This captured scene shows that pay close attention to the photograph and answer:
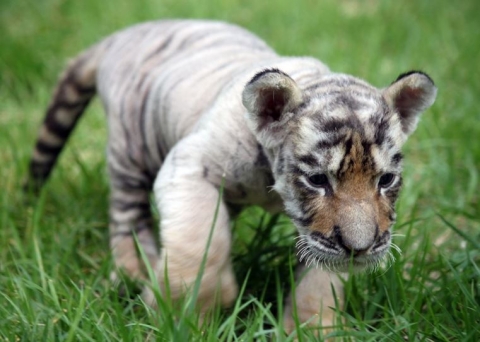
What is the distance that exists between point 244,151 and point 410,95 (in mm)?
678

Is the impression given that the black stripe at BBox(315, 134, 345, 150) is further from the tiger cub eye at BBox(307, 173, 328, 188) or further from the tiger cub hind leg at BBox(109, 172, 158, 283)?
the tiger cub hind leg at BBox(109, 172, 158, 283)

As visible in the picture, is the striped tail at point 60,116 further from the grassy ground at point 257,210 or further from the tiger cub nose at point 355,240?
the tiger cub nose at point 355,240

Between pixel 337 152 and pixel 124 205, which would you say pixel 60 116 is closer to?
pixel 124 205

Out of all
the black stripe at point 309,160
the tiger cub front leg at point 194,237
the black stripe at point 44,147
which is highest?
the black stripe at point 309,160

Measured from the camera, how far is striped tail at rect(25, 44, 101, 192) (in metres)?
4.68

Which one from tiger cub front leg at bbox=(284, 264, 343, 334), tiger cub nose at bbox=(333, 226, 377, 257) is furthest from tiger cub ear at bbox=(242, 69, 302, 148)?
tiger cub front leg at bbox=(284, 264, 343, 334)

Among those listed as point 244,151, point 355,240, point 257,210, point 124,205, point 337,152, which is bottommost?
point 257,210

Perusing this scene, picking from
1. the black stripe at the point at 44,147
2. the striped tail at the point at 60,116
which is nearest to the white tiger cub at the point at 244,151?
the striped tail at the point at 60,116

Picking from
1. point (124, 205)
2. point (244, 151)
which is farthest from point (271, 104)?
point (124, 205)

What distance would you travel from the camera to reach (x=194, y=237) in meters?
3.18

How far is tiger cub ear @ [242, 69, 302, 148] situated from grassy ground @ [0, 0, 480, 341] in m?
0.54

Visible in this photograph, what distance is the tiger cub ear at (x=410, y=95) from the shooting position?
9.99 ft

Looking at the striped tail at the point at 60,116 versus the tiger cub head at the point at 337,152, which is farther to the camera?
the striped tail at the point at 60,116

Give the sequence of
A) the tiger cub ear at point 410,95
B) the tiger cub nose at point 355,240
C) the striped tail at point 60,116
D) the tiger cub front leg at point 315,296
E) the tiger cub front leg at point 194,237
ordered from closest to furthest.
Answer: the tiger cub nose at point 355,240 < the tiger cub ear at point 410,95 < the tiger cub front leg at point 194,237 < the tiger cub front leg at point 315,296 < the striped tail at point 60,116
